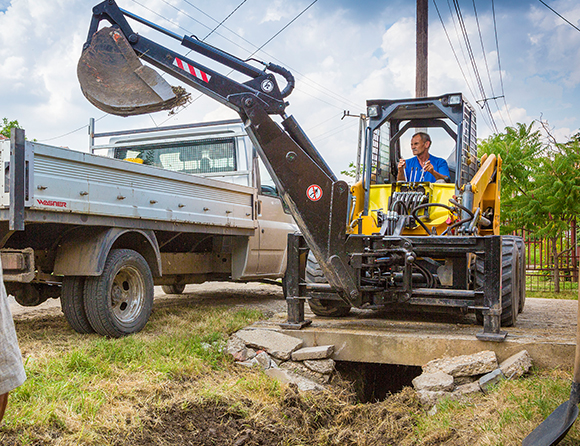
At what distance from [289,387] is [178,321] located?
92.4 inches

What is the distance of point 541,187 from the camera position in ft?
A: 40.8

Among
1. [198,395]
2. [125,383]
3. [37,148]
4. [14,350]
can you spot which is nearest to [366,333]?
[198,395]

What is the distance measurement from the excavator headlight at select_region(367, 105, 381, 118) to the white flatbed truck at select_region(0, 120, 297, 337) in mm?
2011

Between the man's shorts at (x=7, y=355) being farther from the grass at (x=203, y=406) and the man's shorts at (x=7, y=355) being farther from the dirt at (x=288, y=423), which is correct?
the dirt at (x=288, y=423)

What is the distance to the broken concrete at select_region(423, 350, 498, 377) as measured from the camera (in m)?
4.81

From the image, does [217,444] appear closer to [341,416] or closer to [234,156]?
[341,416]

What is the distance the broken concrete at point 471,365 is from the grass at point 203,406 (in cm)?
28

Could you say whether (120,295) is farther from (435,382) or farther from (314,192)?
(435,382)

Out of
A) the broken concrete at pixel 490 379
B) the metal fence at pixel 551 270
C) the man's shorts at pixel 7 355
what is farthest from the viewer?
the metal fence at pixel 551 270

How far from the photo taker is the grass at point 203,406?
348 centimetres

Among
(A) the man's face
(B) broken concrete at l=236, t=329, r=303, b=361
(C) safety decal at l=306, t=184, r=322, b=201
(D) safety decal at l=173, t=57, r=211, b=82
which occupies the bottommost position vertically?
(B) broken concrete at l=236, t=329, r=303, b=361

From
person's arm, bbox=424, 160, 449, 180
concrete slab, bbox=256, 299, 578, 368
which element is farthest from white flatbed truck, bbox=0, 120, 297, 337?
person's arm, bbox=424, 160, 449, 180

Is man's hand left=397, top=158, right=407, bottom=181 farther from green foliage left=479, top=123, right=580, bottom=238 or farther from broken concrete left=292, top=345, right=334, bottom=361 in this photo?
green foliage left=479, top=123, right=580, bottom=238

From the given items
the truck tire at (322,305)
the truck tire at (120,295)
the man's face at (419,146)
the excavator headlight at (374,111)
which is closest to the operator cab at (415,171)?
the excavator headlight at (374,111)
